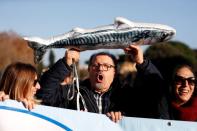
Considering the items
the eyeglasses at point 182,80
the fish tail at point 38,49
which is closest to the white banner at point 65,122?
the eyeglasses at point 182,80

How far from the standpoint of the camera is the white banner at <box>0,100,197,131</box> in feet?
14.5

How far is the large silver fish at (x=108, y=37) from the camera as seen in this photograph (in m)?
4.59

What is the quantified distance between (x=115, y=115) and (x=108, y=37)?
2.36 feet

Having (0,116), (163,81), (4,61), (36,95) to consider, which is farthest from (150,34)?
(4,61)

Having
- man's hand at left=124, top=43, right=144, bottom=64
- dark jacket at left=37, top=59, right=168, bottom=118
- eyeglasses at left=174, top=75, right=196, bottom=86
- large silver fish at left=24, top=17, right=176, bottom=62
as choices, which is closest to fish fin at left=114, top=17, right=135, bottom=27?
large silver fish at left=24, top=17, right=176, bottom=62

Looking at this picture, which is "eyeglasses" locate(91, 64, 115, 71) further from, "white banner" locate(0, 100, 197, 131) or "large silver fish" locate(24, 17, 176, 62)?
"white banner" locate(0, 100, 197, 131)

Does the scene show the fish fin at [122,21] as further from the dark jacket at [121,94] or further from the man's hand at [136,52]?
the dark jacket at [121,94]

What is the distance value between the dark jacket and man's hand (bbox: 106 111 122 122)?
0.17 metres

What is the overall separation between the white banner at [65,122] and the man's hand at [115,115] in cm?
3

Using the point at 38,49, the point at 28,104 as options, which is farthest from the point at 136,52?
the point at 28,104

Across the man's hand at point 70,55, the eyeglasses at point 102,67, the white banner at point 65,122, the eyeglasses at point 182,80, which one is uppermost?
the man's hand at point 70,55

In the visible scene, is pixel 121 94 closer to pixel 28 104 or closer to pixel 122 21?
pixel 122 21

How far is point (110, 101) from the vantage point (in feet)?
15.8

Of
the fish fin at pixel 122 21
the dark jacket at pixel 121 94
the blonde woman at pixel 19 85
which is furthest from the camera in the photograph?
the dark jacket at pixel 121 94
